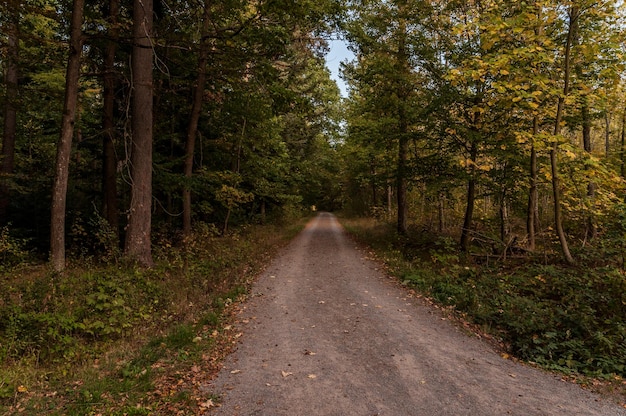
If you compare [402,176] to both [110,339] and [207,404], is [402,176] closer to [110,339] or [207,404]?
[110,339]

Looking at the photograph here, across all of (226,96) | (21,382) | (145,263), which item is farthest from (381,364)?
(226,96)

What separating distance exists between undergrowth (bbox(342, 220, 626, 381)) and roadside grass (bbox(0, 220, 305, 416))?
16.7 ft

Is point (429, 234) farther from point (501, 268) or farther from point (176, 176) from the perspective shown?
point (176, 176)

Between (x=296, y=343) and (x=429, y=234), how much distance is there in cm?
1178

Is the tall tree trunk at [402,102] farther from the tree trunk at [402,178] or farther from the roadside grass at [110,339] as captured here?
the roadside grass at [110,339]

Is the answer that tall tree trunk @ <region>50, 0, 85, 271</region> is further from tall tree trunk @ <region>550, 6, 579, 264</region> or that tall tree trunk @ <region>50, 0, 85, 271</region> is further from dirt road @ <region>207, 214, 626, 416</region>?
tall tree trunk @ <region>550, 6, 579, 264</region>

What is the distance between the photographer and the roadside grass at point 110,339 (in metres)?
4.23

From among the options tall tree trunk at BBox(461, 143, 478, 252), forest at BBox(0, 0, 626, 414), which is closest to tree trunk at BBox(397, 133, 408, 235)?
forest at BBox(0, 0, 626, 414)

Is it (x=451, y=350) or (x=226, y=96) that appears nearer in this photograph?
(x=451, y=350)

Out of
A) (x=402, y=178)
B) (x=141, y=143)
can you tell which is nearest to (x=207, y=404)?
(x=141, y=143)

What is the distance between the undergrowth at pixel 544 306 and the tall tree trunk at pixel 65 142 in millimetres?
8620

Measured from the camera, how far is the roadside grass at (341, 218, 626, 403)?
18.4ft

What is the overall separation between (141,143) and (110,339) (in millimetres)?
5013

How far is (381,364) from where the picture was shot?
5.26 meters
